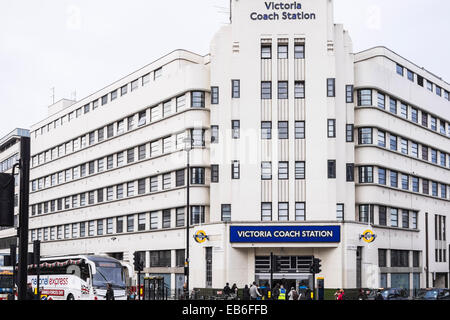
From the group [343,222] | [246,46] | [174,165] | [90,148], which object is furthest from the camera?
[90,148]

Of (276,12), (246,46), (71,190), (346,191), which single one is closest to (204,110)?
(246,46)

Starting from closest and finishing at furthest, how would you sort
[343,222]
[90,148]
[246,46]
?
1. [343,222]
2. [246,46]
3. [90,148]

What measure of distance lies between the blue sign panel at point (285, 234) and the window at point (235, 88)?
35.3 ft

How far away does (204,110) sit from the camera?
178ft

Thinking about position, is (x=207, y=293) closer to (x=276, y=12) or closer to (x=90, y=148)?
(x=276, y=12)

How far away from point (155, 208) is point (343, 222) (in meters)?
18.4

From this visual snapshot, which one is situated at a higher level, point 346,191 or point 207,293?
point 346,191

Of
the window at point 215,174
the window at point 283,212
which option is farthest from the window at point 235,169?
the window at point 283,212

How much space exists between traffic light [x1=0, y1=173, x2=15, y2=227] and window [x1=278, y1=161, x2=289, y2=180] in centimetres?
4345

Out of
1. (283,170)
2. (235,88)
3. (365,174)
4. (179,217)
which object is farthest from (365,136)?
(179,217)

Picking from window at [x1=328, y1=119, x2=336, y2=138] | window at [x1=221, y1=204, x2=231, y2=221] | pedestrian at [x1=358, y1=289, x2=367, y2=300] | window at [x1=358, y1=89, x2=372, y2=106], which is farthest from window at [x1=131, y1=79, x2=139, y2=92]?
pedestrian at [x1=358, y1=289, x2=367, y2=300]

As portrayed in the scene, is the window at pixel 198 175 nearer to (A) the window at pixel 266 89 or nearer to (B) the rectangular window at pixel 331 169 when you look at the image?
(A) the window at pixel 266 89

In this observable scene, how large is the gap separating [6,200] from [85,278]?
3685 centimetres

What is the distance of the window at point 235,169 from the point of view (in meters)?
50.8
